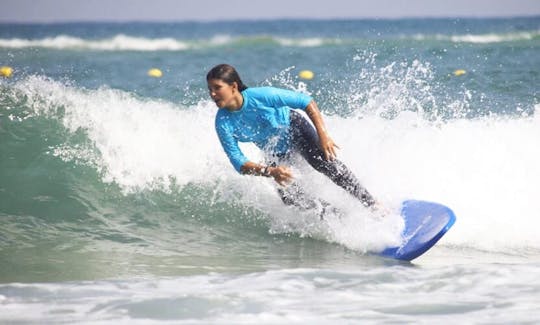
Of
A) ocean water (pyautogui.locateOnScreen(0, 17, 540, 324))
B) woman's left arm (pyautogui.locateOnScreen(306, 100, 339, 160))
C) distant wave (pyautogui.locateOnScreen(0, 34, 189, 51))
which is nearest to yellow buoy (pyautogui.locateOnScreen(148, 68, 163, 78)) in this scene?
ocean water (pyautogui.locateOnScreen(0, 17, 540, 324))

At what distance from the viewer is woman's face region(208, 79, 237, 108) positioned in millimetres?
5793

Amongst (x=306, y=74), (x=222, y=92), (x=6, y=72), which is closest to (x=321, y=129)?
(x=222, y=92)

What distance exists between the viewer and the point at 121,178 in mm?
8820

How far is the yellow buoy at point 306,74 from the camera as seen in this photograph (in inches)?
674

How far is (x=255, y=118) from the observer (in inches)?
244

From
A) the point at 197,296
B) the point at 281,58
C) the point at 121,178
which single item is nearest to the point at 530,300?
the point at 197,296

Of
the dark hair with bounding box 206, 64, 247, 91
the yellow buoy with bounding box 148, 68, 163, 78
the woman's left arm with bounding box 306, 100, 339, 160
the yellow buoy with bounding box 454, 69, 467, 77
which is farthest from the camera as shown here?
the yellow buoy with bounding box 148, 68, 163, 78

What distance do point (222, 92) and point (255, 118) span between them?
45 centimetres

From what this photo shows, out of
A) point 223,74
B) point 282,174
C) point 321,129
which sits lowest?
point 282,174

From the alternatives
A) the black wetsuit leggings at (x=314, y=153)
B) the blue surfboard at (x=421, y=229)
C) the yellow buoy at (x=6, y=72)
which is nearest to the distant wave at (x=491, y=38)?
the yellow buoy at (x=6, y=72)

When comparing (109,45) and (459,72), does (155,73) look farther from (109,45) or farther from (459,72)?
(109,45)

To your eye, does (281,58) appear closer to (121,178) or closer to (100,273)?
(121,178)

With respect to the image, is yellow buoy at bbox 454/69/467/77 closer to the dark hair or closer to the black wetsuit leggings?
the black wetsuit leggings

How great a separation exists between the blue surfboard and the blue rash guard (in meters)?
1.32
